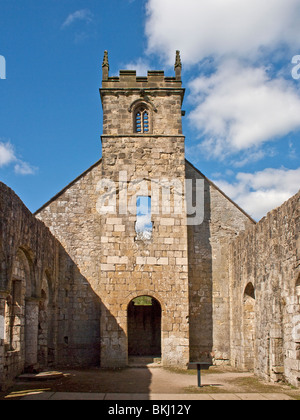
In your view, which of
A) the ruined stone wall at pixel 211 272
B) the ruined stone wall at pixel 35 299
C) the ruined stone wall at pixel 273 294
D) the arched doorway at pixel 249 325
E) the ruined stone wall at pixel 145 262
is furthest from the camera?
the ruined stone wall at pixel 211 272

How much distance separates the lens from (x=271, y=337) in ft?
38.1

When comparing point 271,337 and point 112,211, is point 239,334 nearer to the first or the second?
point 271,337

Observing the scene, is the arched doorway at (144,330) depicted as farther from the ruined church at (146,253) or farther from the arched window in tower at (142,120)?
the arched window in tower at (142,120)

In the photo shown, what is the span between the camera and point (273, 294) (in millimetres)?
11906

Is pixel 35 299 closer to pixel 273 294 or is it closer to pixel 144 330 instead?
pixel 273 294

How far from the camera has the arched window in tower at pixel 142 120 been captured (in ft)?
56.7

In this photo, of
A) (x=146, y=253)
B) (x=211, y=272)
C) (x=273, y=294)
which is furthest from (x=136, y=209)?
(x=273, y=294)

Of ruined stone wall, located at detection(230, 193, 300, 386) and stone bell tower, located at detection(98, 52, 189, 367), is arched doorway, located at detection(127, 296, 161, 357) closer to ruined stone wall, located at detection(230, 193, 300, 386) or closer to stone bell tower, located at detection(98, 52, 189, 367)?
stone bell tower, located at detection(98, 52, 189, 367)

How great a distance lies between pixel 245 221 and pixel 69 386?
31.5 feet

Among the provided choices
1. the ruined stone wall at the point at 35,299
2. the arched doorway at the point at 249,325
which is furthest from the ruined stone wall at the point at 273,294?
the ruined stone wall at the point at 35,299

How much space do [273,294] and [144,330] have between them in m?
8.89

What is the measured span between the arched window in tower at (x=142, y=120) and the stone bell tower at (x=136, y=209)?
0.12ft

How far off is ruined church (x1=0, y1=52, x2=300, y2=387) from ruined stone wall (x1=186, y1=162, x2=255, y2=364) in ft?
0.12
